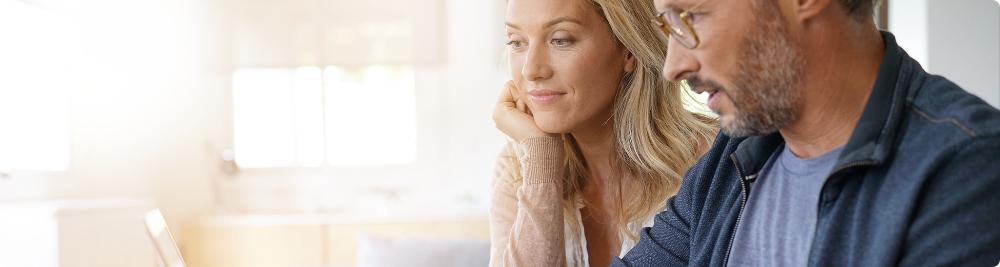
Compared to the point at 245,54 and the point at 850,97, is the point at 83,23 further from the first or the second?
the point at 850,97

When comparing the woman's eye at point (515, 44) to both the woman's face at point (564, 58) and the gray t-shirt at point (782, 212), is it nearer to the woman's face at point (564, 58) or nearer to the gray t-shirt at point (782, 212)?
the woman's face at point (564, 58)

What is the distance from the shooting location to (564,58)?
1.77m

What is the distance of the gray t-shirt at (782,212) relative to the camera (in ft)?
3.33

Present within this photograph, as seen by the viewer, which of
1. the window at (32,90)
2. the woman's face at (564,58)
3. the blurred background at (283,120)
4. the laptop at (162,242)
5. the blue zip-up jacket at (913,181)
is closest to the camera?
the blue zip-up jacket at (913,181)

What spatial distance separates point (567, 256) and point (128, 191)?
16.4 ft

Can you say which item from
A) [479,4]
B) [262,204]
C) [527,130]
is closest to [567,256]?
[527,130]

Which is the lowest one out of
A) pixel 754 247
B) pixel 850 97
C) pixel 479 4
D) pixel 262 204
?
pixel 262 204

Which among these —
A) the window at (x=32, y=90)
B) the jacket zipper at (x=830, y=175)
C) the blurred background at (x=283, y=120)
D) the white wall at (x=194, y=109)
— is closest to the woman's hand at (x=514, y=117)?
the jacket zipper at (x=830, y=175)

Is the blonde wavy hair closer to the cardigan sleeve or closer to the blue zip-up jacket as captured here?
the cardigan sleeve

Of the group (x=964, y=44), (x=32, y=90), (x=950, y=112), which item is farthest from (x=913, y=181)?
(x=32, y=90)

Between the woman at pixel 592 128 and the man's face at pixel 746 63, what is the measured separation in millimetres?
701

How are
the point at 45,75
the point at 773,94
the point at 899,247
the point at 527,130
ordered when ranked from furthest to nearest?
the point at 45,75
the point at 527,130
the point at 773,94
the point at 899,247

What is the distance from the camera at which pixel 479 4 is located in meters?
6.15

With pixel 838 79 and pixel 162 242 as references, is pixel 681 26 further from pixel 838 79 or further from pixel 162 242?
pixel 162 242
